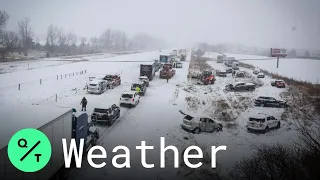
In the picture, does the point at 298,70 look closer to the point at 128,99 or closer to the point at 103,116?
the point at 128,99

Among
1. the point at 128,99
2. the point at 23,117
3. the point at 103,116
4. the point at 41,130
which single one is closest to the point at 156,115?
the point at 128,99

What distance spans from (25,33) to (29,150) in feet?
270

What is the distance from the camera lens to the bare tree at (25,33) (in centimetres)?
8044

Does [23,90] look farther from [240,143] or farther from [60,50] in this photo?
[60,50]

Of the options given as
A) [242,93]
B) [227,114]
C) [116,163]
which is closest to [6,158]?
[116,163]

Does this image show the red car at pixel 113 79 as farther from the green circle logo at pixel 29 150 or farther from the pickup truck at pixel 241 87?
the green circle logo at pixel 29 150

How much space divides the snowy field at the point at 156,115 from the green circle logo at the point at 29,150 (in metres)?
0.82

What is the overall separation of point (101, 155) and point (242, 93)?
90.5 ft

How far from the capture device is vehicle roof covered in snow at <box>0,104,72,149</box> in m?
8.86

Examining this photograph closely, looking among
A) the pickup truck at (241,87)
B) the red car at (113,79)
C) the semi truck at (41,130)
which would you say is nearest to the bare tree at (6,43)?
the red car at (113,79)

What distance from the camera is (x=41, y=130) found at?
9.51 meters

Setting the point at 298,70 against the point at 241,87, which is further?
the point at 298,70

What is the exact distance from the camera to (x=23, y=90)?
1309 inches

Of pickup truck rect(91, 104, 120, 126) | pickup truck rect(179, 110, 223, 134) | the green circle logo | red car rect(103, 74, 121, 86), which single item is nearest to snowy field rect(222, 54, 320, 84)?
red car rect(103, 74, 121, 86)
